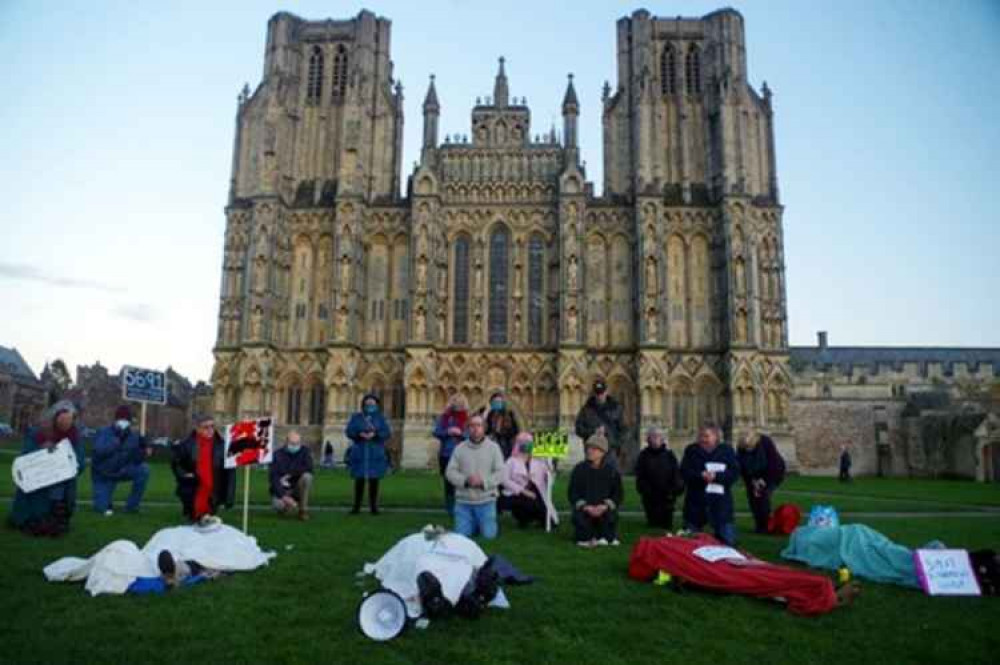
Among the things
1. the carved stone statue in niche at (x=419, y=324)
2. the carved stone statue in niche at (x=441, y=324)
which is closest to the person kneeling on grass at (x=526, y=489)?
the carved stone statue in niche at (x=419, y=324)

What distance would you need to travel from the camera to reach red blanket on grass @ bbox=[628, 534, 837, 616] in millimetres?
6691

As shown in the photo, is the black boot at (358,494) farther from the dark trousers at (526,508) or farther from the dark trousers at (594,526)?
the dark trousers at (594,526)

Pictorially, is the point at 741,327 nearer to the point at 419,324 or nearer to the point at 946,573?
the point at 419,324

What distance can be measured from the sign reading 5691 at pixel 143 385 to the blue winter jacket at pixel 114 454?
11.8 feet

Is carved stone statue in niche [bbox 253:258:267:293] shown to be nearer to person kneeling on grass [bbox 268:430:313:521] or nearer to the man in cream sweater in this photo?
person kneeling on grass [bbox 268:430:313:521]

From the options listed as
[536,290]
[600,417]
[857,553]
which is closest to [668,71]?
[536,290]

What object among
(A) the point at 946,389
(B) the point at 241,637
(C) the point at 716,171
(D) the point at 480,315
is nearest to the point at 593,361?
(D) the point at 480,315

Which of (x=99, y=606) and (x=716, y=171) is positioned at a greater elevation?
(x=716, y=171)

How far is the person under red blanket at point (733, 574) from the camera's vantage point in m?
6.70

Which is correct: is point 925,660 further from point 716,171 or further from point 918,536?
point 716,171

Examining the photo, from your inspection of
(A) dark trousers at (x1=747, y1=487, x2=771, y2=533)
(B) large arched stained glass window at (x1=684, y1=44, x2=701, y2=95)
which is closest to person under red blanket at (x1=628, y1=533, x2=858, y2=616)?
(A) dark trousers at (x1=747, y1=487, x2=771, y2=533)

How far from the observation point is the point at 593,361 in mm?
39250

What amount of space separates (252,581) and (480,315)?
32.6 metres

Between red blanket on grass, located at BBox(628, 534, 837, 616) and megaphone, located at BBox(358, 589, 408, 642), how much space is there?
3.17 m
